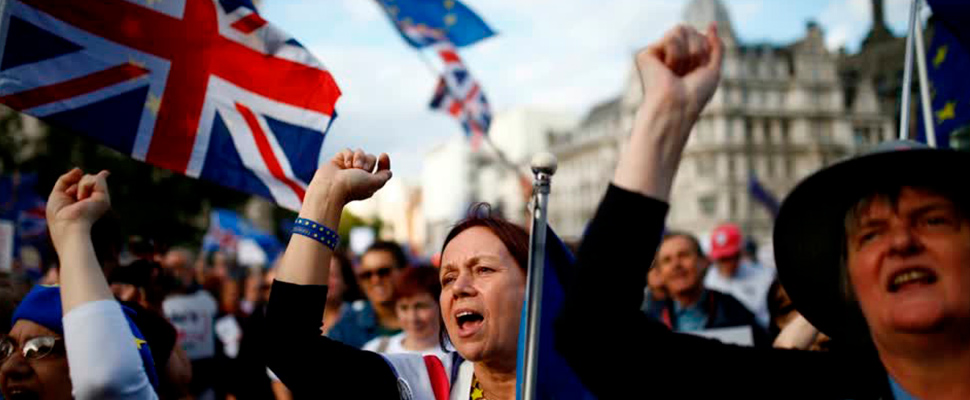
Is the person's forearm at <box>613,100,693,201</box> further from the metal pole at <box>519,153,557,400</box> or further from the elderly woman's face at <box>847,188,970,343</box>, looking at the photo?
the elderly woman's face at <box>847,188,970,343</box>

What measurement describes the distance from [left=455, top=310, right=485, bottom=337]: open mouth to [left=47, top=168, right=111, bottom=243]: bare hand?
110 centimetres

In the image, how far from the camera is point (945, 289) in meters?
1.67

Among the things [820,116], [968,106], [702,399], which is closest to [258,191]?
[702,399]

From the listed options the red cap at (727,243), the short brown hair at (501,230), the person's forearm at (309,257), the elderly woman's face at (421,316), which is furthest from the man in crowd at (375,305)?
the red cap at (727,243)

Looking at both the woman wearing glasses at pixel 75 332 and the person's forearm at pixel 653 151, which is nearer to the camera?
the person's forearm at pixel 653 151

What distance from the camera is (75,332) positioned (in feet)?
7.60

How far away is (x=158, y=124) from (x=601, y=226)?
109 inches

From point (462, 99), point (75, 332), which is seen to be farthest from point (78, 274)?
point (462, 99)

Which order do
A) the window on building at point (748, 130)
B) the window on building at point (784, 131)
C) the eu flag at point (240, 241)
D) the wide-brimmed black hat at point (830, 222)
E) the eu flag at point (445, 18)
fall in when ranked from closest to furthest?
the wide-brimmed black hat at point (830, 222) < the eu flag at point (445, 18) < the eu flag at point (240, 241) < the window on building at point (748, 130) < the window on building at point (784, 131)

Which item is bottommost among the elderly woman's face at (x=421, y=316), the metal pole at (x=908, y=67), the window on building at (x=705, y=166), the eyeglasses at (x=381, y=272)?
the elderly woman's face at (x=421, y=316)

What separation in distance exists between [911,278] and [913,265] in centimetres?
3

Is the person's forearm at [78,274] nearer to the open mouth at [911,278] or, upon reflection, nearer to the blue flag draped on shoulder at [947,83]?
the open mouth at [911,278]

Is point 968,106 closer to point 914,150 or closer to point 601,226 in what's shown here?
point 914,150

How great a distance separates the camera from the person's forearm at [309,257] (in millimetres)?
2443
